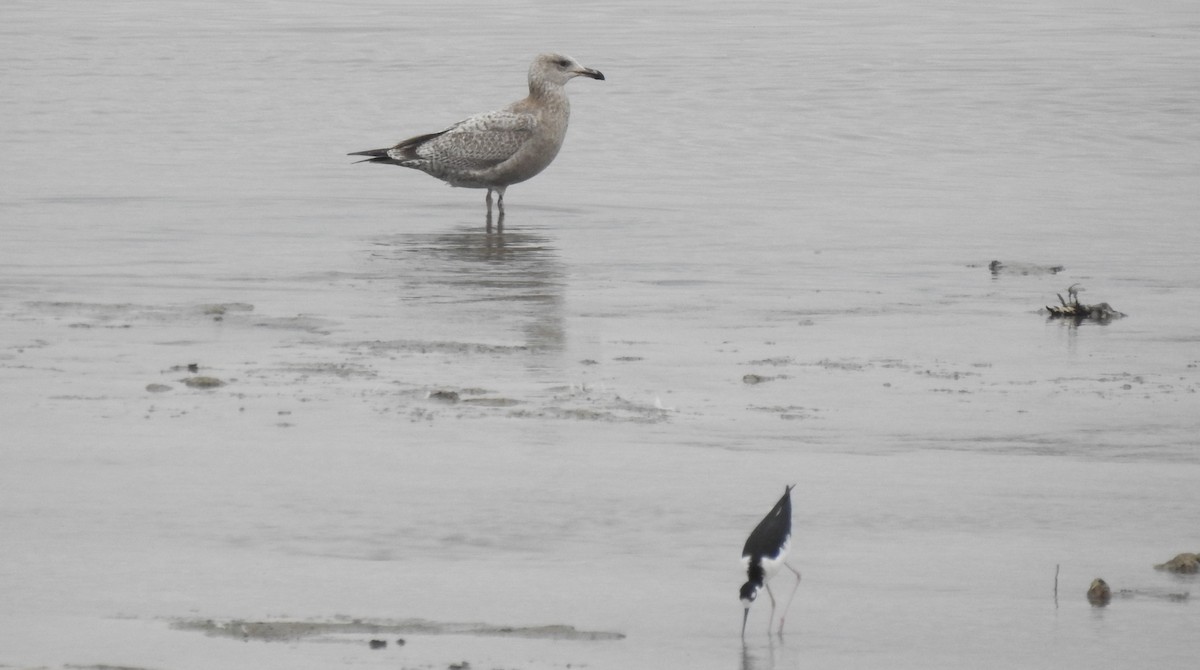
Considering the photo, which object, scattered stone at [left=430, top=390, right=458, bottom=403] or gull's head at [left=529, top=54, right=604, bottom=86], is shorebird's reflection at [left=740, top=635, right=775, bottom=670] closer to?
scattered stone at [left=430, top=390, right=458, bottom=403]

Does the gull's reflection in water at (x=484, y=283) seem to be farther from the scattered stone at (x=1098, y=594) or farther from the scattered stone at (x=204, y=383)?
the scattered stone at (x=1098, y=594)

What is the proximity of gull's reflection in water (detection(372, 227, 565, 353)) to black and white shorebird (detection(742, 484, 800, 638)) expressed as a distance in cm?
421

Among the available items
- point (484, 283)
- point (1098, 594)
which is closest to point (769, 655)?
point (1098, 594)

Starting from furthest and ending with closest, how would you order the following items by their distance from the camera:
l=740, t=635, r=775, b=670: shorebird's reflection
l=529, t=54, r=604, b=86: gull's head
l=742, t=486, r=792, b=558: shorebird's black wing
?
l=529, t=54, r=604, b=86: gull's head → l=742, t=486, r=792, b=558: shorebird's black wing → l=740, t=635, r=775, b=670: shorebird's reflection

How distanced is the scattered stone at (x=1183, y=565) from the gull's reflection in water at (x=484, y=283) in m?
4.33

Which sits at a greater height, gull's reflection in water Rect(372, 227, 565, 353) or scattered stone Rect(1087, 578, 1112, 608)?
scattered stone Rect(1087, 578, 1112, 608)

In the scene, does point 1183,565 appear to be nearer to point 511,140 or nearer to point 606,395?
point 606,395

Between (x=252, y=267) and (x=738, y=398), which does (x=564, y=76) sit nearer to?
(x=252, y=267)

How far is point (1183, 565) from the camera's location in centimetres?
711

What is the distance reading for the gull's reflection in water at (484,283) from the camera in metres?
11.4

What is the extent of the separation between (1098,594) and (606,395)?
3365mm

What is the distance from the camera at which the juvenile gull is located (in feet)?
53.7

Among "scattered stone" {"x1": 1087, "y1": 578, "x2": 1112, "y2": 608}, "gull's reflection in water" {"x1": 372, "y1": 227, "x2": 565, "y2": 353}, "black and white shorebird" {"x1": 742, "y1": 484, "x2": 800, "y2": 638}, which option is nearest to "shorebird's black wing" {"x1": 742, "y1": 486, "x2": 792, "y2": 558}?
"black and white shorebird" {"x1": 742, "y1": 484, "x2": 800, "y2": 638}

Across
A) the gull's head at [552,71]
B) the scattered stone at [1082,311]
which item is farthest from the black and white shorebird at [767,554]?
the gull's head at [552,71]
